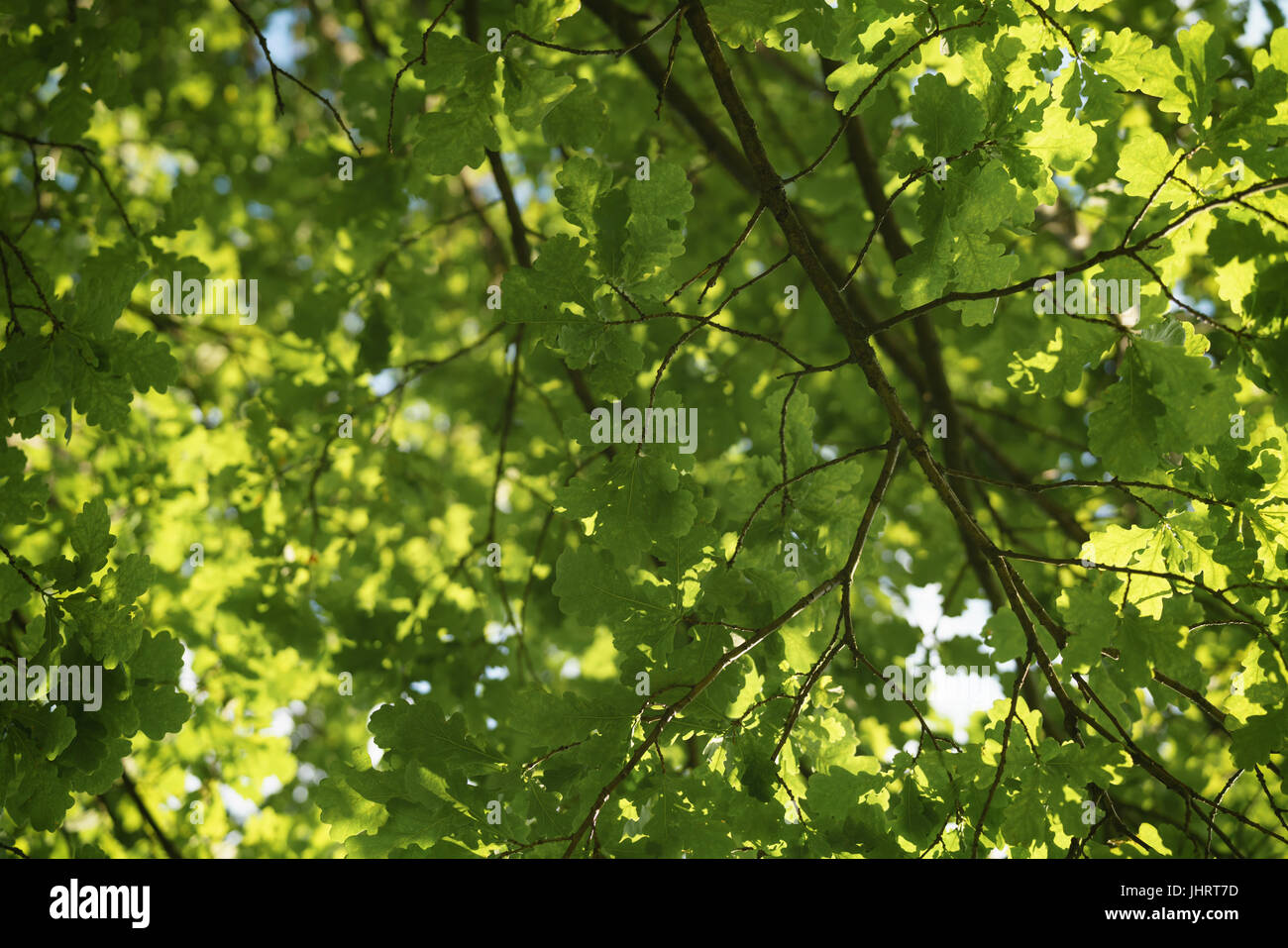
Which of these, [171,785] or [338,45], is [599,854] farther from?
[338,45]

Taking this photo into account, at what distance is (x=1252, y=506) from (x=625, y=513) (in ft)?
4.50

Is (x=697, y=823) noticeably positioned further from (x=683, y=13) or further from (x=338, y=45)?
(x=338, y=45)

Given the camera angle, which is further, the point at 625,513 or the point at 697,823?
the point at 625,513

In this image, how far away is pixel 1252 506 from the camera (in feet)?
6.06

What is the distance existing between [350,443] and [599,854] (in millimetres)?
2705

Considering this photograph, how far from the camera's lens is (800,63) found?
15.3 feet

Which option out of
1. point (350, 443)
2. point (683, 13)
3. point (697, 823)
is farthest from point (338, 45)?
point (697, 823)

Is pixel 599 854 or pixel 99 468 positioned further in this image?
pixel 99 468

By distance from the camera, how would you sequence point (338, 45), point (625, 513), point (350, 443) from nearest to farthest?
point (625, 513) → point (350, 443) → point (338, 45)
